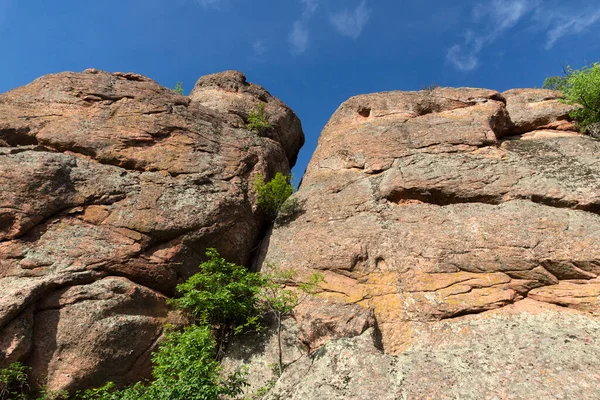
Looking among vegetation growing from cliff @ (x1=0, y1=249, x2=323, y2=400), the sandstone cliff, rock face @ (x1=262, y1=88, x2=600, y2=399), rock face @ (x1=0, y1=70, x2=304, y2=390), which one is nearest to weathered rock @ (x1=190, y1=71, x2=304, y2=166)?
rock face @ (x1=0, y1=70, x2=304, y2=390)

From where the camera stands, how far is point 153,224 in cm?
1203

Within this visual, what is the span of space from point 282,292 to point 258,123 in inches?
424

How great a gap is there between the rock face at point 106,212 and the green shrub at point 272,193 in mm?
415

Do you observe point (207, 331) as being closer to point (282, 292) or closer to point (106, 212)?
point (282, 292)

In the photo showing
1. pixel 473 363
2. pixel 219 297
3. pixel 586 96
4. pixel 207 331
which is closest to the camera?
pixel 473 363

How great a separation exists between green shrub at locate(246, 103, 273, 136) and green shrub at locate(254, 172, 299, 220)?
4725 millimetres

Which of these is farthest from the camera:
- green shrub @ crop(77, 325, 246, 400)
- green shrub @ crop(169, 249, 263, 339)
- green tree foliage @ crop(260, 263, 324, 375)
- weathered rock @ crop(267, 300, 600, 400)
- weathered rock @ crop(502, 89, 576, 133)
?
weathered rock @ crop(502, 89, 576, 133)

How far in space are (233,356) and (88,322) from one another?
4.04 metres

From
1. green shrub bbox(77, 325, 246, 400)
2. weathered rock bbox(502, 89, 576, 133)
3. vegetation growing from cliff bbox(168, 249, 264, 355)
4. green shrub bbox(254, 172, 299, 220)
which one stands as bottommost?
green shrub bbox(77, 325, 246, 400)

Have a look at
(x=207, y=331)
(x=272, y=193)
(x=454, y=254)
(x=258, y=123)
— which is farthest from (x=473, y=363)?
(x=258, y=123)

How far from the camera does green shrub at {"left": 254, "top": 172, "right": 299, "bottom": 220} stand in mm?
15383

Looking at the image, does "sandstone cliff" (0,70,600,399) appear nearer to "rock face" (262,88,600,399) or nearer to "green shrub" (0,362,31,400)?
"rock face" (262,88,600,399)

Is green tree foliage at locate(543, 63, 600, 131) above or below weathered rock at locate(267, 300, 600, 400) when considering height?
above

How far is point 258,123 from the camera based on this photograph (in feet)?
65.0
